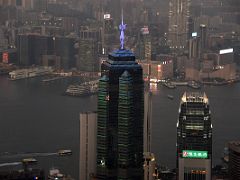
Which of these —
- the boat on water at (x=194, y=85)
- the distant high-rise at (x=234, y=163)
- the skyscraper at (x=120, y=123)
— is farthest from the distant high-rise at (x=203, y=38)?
the distant high-rise at (x=234, y=163)

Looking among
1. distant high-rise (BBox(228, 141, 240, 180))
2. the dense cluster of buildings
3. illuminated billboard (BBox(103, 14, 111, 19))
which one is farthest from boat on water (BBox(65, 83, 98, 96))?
distant high-rise (BBox(228, 141, 240, 180))

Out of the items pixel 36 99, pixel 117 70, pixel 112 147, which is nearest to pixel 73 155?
pixel 112 147

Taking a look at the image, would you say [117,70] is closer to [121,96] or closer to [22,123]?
[121,96]

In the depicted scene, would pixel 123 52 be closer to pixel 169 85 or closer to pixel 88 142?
pixel 88 142

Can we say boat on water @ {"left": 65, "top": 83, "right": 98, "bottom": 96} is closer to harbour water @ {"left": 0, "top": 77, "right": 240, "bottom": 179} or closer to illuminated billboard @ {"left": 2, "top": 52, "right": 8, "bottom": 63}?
harbour water @ {"left": 0, "top": 77, "right": 240, "bottom": 179}

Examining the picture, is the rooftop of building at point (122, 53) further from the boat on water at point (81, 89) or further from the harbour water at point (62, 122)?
the boat on water at point (81, 89)

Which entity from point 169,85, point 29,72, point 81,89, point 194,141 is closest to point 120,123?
point 194,141
